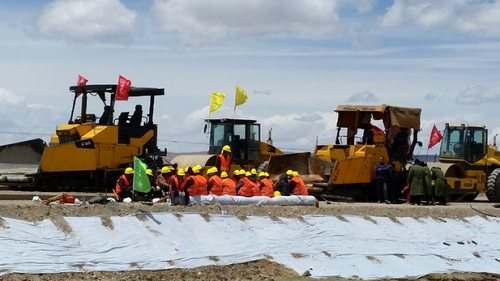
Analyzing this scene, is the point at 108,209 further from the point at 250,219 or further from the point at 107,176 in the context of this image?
the point at 107,176

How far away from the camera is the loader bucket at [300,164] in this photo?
2988 cm

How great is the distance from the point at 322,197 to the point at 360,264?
969cm

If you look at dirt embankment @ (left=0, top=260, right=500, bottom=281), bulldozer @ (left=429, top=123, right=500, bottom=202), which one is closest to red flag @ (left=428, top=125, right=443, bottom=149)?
bulldozer @ (left=429, top=123, right=500, bottom=202)

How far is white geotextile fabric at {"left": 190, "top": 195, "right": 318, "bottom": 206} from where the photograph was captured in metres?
21.4

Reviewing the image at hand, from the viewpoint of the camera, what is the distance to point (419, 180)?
1131 inches

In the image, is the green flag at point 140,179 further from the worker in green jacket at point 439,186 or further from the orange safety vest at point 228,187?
the worker in green jacket at point 439,186

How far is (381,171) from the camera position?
29.0m

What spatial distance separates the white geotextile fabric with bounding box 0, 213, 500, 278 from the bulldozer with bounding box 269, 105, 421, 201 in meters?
5.79

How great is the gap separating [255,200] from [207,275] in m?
5.77

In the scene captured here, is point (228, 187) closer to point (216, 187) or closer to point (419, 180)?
point (216, 187)

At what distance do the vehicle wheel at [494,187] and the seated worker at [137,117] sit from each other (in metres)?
12.5

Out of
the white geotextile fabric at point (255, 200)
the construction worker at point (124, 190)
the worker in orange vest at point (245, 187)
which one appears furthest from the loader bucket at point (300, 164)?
the construction worker at point (124, 190)

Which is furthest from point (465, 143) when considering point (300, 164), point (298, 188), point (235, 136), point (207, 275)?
point (207, 275)

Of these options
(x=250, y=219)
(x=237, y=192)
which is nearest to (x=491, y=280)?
(x=250, y=219)
